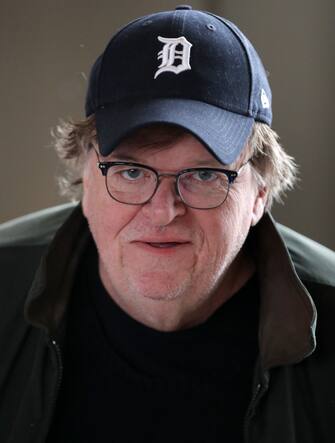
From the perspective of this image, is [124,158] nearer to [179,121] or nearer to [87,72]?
[179,121]

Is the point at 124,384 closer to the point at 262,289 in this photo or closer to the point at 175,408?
the point at 175,408

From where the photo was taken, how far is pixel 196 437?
43.9 inches

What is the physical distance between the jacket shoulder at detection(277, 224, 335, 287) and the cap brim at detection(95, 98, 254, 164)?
0.96 feet

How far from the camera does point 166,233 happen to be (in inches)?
41.3

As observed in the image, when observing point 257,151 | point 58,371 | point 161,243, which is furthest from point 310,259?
point 58,371

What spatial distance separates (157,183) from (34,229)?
1.37 feet

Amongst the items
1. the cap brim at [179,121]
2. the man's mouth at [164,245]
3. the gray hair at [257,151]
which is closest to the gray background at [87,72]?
the gray hair at [257,151]

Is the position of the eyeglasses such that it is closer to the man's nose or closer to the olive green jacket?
the man's nose

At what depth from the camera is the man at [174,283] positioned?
1.05m

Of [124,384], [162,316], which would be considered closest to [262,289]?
[162,316]

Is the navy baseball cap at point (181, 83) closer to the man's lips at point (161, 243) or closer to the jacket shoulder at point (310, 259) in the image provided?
the man's lips at point (161, 243)

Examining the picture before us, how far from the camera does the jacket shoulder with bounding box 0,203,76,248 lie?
1.34 metres

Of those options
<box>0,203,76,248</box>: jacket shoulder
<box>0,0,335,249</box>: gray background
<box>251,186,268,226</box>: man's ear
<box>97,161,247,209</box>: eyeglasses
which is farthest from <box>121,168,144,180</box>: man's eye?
<box>0,0,335,249</box>: gray background

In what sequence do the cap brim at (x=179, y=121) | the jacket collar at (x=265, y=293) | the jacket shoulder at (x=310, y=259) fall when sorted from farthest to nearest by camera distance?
the jacket shoulder at (x=310, y=259)
the jacket collar at (x=265, y=293)
the cap brim at (x=179, y=121)
